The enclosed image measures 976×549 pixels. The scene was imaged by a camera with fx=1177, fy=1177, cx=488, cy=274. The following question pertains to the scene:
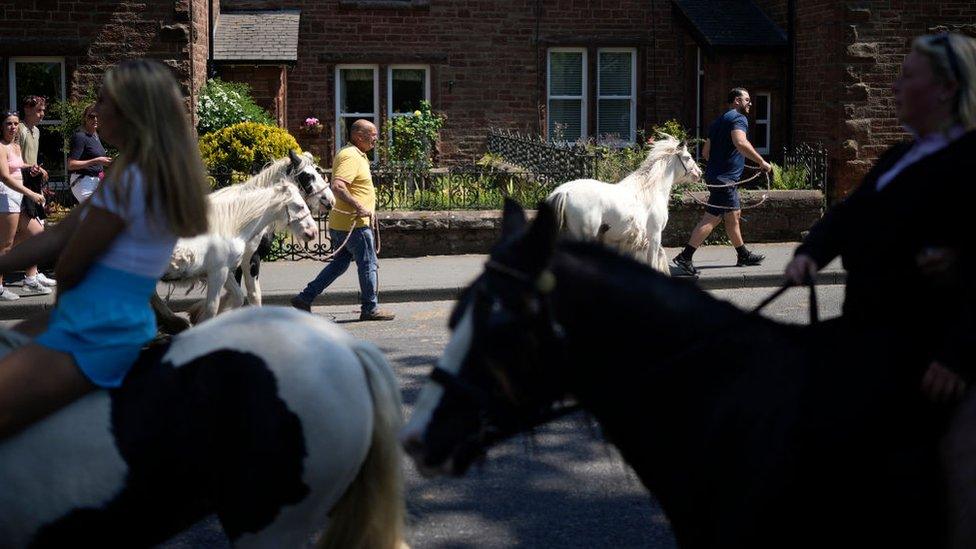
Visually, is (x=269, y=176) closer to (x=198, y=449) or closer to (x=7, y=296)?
(x=7, y=296)

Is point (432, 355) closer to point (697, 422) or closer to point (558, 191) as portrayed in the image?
point (558, 191)

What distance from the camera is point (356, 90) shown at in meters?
23.8

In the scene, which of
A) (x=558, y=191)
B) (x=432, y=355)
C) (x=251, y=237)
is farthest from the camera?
(x=558, y=191)

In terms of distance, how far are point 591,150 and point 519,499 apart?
1320cm

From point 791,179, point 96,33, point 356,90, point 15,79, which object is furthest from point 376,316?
point 356,90

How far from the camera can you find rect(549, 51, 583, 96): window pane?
24.4 m

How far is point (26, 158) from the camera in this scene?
14414 millimetres

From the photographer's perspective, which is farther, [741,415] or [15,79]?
[15,79]

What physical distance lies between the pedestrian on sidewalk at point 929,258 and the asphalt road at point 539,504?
1.56 m

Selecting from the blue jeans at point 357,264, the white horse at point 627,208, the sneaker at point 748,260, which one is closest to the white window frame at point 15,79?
the blue jeans at point 357,264

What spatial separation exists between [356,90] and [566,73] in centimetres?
438

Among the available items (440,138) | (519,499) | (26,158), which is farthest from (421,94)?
(519,499)

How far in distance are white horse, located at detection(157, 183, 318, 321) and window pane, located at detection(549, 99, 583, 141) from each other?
1412 cm

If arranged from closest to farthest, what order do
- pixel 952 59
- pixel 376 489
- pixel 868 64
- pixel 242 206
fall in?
1. pixel 952 59
2. pixel 376 489
3. pixel 242 206
4. pixel 868 64
